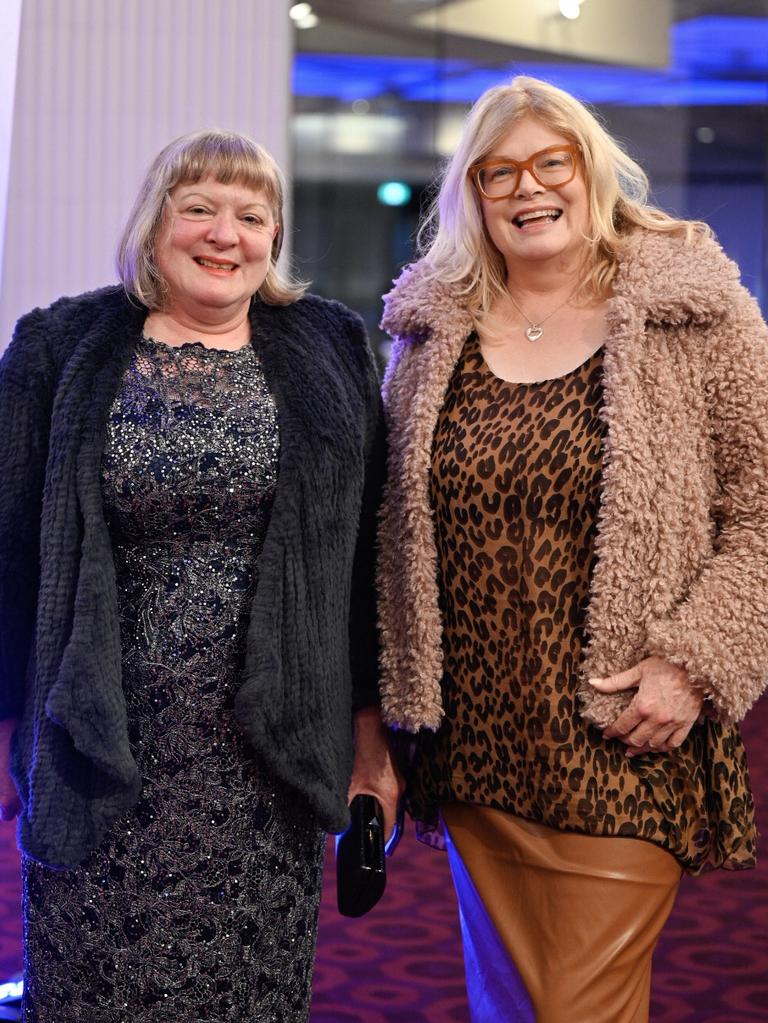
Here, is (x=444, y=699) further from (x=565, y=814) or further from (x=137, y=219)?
(x=137, y=219)

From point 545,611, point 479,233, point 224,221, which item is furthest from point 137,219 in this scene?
point 545,611

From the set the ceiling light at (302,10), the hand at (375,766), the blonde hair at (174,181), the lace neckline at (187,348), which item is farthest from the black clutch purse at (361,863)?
the ceiling light at (302,10)

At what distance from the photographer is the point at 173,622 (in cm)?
195

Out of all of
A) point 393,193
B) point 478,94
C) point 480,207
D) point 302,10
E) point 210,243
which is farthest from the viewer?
point 393,193

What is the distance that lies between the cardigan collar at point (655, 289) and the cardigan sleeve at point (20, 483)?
0.63 m

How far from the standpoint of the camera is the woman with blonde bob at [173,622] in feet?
6.31

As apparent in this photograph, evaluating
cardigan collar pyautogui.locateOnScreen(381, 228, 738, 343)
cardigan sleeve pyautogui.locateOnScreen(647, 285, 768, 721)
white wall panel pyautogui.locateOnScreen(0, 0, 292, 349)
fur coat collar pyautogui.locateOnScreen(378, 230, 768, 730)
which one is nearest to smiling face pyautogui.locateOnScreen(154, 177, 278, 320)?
cardigan collar pyautogui.locateOnScreen(381, 228, 738, 343)

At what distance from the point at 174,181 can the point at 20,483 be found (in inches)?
19.9

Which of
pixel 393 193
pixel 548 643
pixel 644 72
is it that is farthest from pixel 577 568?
pixel 393 193

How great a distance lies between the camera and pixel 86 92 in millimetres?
3883

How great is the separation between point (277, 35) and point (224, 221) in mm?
2268

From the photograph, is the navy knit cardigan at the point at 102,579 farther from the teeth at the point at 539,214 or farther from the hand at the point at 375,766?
the teeth at the point at 539,214

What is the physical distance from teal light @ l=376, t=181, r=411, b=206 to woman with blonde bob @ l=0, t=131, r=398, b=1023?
24.3ft

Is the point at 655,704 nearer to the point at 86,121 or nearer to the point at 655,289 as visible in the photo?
the point at 655,289
